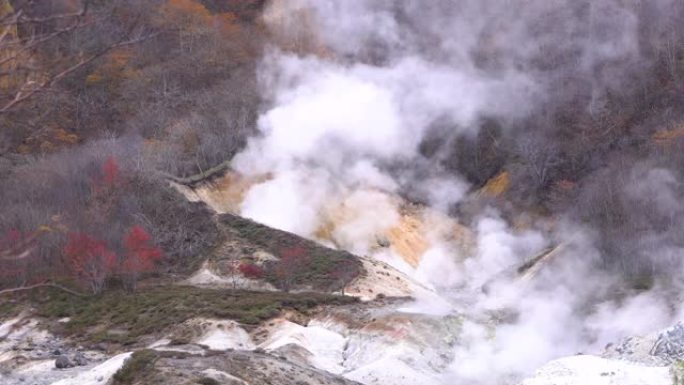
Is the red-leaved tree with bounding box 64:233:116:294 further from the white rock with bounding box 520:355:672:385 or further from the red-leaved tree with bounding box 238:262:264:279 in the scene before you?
the white rock with bounding box 520:355:672:385

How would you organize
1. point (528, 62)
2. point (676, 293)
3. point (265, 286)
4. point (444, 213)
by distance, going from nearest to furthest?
point (676, 293), point (265, 286), point (444, 213), point (528, 62)

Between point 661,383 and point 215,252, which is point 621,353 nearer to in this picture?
point 661,383

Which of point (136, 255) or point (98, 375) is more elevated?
point (136, 255)

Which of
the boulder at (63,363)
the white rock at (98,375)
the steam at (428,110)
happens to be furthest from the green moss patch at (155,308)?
the white rock at (98,375)

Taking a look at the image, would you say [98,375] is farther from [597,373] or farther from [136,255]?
[136,255]

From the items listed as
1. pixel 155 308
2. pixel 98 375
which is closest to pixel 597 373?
pixel 98 375

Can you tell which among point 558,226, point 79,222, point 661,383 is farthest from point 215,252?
point 661,383

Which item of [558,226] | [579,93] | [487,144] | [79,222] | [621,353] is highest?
[579,93]
